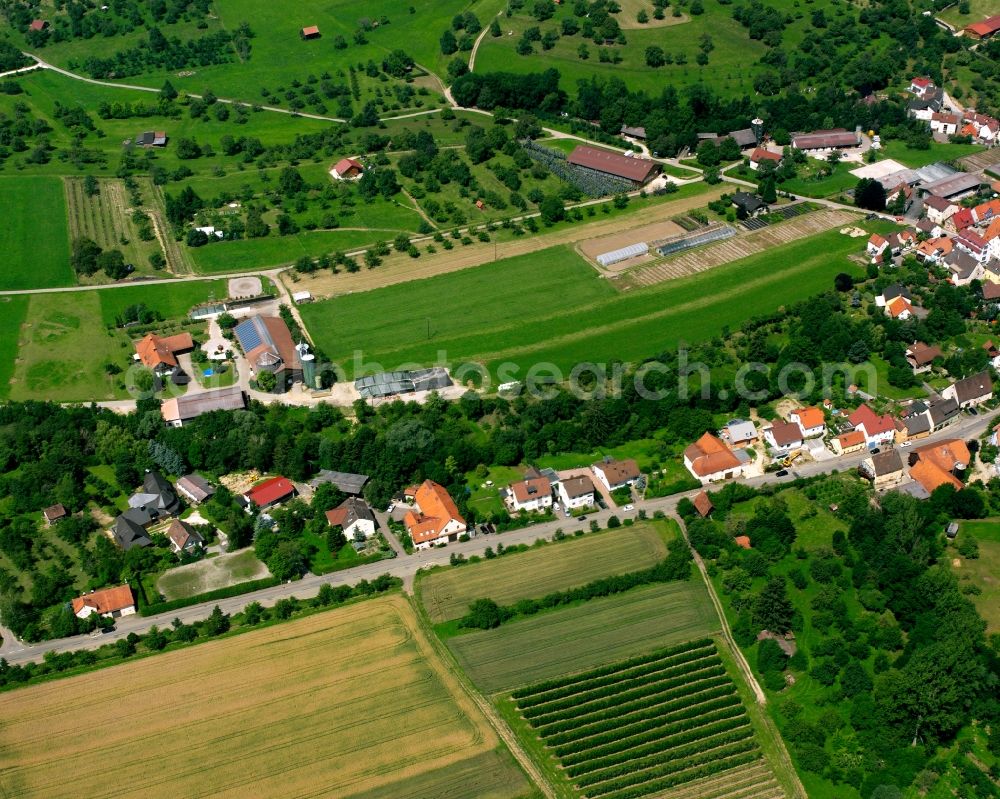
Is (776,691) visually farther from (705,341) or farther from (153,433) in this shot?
(153,433)

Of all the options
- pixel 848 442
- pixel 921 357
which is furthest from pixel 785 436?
pixel 921 357

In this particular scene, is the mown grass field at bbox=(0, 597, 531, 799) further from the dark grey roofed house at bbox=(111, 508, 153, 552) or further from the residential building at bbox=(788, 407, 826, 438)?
the residential building at bbox=(788, 407, 826, 438)

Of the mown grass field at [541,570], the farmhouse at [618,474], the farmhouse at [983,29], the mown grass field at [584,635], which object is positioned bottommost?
the mown grass field at [584,635]

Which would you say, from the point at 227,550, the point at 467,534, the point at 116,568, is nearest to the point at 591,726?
the point at 467,534

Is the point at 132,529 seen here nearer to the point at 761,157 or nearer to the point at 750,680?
the point at 750,680

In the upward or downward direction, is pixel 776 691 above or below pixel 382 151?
below

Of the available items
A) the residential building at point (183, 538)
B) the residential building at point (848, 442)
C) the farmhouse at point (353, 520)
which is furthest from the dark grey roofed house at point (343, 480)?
the residential building at point (848, 442)

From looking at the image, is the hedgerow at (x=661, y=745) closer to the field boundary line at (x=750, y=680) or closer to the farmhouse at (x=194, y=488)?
the field boundary line at (x=750, y=680)

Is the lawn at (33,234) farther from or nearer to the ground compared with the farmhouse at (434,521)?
farther from the ground
